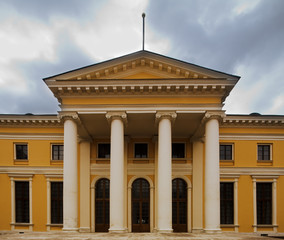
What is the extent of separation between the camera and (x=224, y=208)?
90.4 ft

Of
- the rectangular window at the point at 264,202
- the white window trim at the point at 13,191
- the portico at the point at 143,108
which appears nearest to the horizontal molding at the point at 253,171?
the rectangular window at the point at 264,202

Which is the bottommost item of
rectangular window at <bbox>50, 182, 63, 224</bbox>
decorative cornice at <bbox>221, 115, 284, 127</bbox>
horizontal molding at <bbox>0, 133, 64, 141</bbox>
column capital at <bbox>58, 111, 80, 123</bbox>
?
rectangular window at <bbox>50, 182, 63, 224</bbox>

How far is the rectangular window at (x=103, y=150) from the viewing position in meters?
27.1

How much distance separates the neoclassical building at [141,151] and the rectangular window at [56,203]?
0.09 meters

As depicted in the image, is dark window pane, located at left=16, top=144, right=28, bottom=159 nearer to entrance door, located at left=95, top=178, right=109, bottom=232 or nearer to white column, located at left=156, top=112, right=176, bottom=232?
entrance door, located at left=95, top=178, right=109, bottom=232

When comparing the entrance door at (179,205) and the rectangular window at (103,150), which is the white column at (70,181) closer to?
the rectangular window at (103,150)

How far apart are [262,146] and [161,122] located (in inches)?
516

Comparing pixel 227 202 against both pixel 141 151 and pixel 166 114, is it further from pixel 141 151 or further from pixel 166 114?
pixel 166 114

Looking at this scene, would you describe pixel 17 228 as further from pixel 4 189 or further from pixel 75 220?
pixel 75 220

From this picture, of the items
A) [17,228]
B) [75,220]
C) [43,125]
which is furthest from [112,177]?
[17,228]

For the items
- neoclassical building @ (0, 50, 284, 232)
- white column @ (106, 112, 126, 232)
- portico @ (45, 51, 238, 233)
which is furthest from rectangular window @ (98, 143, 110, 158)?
white column @ (106, 112, 126, 232)

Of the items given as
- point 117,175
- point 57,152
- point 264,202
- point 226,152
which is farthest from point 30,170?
point 264,202

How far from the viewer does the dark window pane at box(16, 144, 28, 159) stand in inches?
1120

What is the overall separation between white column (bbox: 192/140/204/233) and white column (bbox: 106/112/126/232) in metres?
8.09
